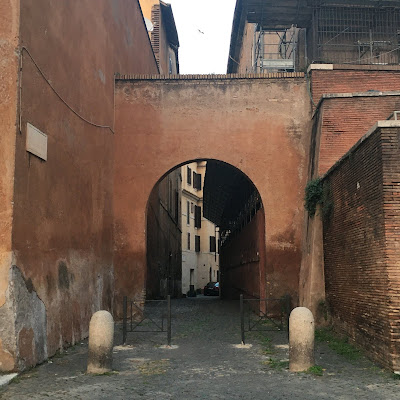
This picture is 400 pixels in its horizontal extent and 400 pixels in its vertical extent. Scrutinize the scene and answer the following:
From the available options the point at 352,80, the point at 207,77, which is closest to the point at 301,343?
the point at 352,80

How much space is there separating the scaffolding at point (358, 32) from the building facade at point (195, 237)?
22.2 metres

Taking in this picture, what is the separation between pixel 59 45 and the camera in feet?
28.6

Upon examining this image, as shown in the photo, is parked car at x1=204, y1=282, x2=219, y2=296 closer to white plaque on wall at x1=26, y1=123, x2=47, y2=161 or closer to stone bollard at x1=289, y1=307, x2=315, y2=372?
white plaque on wall at x1=26, y1=123, x2=47, y2=161

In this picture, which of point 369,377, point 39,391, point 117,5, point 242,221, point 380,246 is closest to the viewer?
point 39,391

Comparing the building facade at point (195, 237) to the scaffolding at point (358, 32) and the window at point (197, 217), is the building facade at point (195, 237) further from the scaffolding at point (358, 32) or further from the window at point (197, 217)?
the scaffolding at point (358, 32)

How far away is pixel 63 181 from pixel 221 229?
2219 centimetres

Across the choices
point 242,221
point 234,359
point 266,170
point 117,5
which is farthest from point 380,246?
point 242,221

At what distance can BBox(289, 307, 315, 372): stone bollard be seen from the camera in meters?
6.70

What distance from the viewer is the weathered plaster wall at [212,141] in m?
12.3

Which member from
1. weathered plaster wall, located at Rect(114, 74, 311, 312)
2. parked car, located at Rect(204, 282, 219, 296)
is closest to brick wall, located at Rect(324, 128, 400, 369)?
weathered plaster wall, located at Rect(114, 74, 311, 312)

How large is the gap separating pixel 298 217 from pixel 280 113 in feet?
9.15

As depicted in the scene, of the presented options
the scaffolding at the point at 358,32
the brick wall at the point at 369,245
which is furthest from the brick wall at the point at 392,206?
the scaffolding at the point at 358,32

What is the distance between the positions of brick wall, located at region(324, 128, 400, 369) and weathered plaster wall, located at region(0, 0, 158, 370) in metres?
5.04

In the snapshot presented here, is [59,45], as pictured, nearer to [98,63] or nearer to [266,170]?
[98,63]
